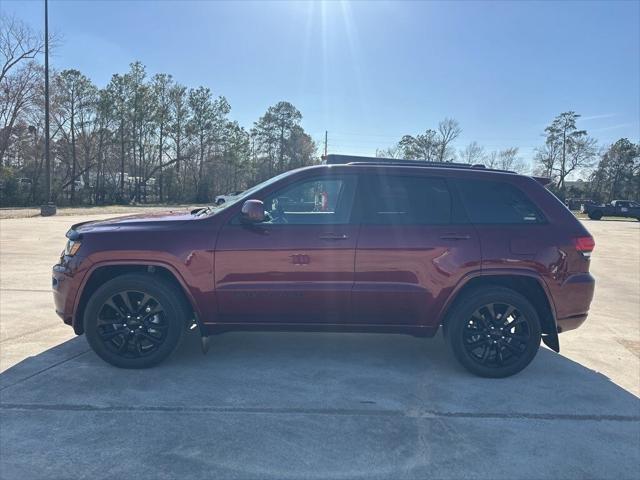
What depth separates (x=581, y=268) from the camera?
4.02 meters

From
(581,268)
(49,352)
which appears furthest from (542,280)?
(49,352)

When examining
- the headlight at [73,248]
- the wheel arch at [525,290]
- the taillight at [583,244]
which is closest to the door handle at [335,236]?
the wheel arch at [525,290]

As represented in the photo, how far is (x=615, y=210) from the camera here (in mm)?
38344

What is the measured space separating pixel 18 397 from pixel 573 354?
5185 mm

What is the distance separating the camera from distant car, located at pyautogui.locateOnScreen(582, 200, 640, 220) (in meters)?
37.6

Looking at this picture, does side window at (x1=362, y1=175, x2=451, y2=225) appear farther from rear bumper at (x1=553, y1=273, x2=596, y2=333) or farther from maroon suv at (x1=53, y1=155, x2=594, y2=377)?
rear bumper at (x1=553, y1=273, x2=596, y2=333)

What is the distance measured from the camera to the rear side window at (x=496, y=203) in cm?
405

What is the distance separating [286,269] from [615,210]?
42.8 meters

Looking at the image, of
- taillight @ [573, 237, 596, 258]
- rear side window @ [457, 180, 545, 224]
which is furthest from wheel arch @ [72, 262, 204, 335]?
taillight @ [573, 237, 596, 258]

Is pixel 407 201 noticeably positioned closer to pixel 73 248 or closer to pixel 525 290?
pixel 525 290

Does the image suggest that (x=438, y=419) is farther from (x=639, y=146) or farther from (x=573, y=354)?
(x=639, y=146)

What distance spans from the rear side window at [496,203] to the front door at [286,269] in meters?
1.10

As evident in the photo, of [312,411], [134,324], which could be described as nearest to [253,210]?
[134,324]

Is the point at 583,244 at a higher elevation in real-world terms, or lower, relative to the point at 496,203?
lower
